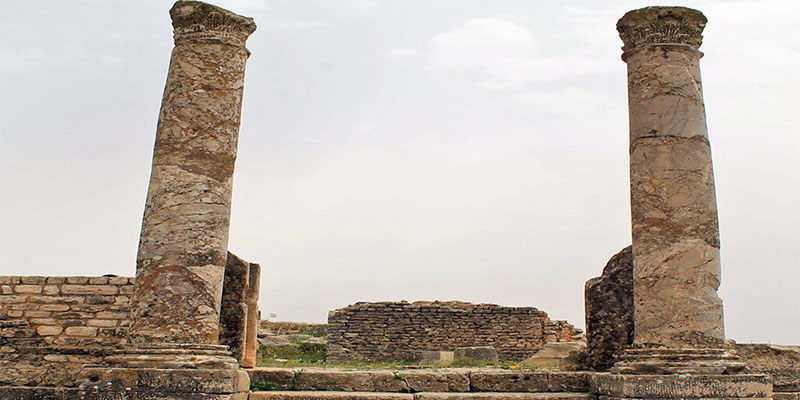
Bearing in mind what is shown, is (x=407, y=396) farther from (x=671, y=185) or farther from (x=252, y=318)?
(x=671, y=185)

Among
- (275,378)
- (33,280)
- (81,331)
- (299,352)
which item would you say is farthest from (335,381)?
(299,352)

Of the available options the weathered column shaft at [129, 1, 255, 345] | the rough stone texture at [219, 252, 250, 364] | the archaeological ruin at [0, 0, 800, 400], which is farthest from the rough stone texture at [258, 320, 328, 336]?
the weathered column shaft at [129, 1, 255, 345]

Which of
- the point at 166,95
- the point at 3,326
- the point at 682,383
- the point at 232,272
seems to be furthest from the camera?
the point at 3,326

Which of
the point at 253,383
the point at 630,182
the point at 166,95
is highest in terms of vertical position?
the point at 166,95

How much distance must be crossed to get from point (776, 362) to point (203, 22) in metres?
8.13

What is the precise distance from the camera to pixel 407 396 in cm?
784

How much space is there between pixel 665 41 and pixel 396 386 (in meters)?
4.95

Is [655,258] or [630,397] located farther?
[655,258]

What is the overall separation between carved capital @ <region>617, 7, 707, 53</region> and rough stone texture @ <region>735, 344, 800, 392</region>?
3.89m

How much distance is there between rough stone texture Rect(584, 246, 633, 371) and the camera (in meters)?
8.89

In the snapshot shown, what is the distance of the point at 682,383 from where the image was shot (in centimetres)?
718

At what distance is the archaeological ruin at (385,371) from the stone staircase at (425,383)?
0.02m

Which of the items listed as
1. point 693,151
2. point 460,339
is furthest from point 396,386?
point 460,339

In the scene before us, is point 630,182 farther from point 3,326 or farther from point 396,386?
point 3,326
